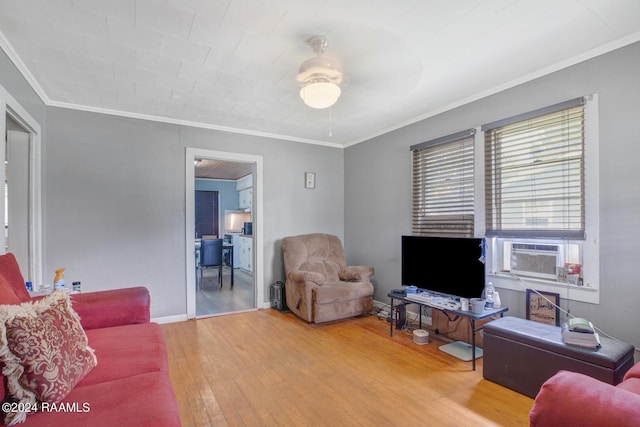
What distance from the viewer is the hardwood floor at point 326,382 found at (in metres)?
1.96

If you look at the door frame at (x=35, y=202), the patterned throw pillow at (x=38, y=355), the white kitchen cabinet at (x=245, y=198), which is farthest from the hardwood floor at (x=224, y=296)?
the patterned throw pillow at (x=38, y=355)

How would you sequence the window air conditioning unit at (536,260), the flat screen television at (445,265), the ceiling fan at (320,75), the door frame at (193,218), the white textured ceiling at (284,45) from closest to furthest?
the white textured ceiling at (284,45), the ceiling fan at (320,75), the window air conditioning unit at (536,260), the flat screen television at (445,265), the door frame at (193,218)

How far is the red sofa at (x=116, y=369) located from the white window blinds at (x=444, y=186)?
9.49 ft

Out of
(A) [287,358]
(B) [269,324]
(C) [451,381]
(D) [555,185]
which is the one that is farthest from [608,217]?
(B) [269,324]

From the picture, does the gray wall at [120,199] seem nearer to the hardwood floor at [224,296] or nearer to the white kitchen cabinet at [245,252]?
the hardwood floor at [224,296]

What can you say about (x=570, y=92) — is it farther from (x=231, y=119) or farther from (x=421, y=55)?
(x=231, y=119)

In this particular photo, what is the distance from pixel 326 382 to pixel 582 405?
171cm

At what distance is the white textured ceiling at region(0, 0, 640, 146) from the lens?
73.3 inches

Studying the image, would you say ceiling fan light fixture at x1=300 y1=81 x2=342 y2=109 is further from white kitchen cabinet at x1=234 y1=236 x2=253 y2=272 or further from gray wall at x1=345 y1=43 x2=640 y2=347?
white kitchen cabinet at x1=234 y1=236 x2=253 y2=272

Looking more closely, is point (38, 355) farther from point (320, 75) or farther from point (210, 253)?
point (210, 253)

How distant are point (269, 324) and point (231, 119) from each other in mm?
2526

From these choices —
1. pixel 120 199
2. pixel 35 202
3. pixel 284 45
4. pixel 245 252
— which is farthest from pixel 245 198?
pixel 284 45

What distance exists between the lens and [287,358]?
282 centimetres

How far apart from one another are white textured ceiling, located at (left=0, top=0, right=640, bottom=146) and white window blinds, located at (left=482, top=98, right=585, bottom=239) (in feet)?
1.37
